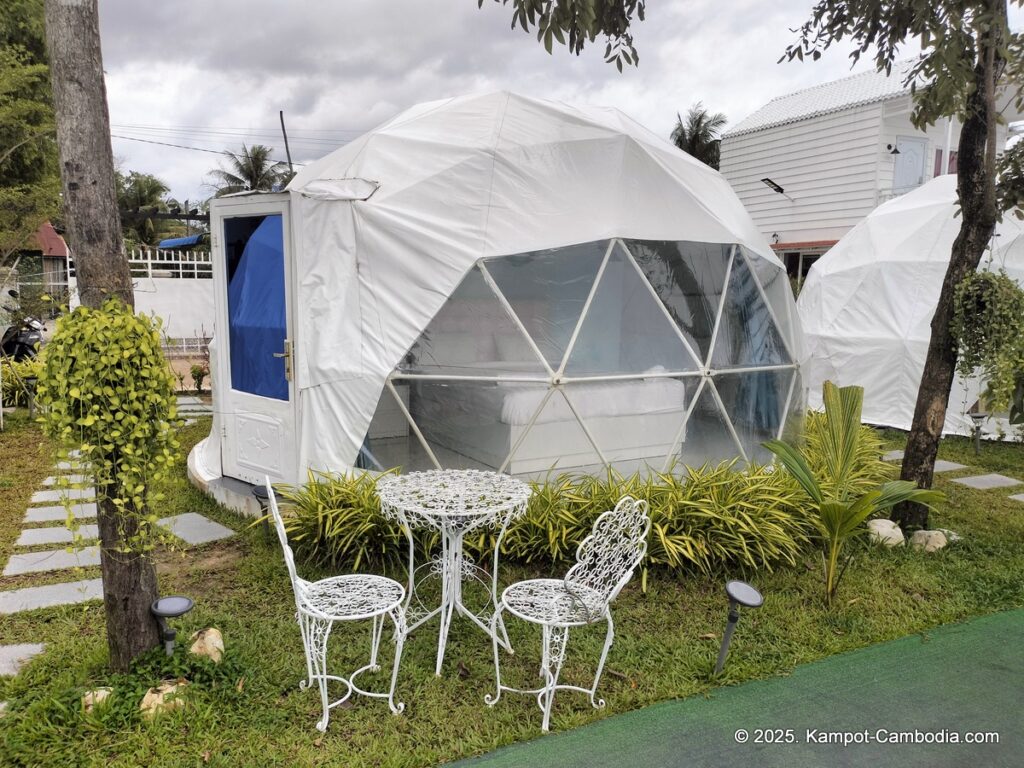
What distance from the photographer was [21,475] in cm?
714

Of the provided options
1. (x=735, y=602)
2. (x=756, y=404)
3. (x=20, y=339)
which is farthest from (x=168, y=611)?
(x=20, y=339)

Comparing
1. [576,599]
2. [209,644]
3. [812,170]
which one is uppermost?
[812,170]

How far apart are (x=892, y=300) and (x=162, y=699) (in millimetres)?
9939

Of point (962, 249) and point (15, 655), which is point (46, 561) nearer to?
point (15, 655)

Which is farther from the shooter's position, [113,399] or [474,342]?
[474,342]

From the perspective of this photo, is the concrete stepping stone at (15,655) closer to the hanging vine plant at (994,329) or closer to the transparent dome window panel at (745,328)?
the transparent dome window panel at (745,328)

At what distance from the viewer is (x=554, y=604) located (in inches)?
136

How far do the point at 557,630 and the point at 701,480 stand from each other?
6.77ft

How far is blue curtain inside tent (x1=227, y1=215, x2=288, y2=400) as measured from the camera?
590cm

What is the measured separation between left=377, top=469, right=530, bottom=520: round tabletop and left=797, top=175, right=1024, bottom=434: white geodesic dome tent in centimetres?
674

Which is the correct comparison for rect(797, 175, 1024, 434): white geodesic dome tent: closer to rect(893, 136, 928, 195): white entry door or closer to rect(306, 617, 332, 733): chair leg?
rect(893, 136, 928, 195): white entry door

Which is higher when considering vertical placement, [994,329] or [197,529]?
[994,329]

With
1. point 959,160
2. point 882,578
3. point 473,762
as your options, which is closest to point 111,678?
point 473,762

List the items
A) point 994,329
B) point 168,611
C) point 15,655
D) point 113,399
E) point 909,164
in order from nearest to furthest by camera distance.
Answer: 1. point 113,399
2. point 168,611
3. point 15,655
4. point 994,329
5. point 909,164
